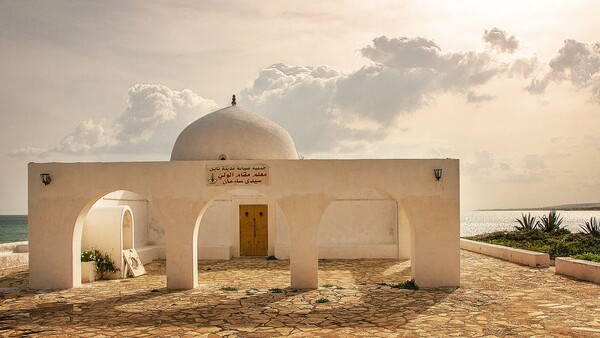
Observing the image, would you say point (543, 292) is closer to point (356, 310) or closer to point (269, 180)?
point (356, 310)

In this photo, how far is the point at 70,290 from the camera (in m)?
12.9

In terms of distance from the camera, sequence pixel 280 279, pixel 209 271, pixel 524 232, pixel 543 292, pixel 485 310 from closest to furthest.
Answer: pixel 485 310 → pixel 543 292 → pixel 280 279 → pixel 209 271 → pixel 524 232

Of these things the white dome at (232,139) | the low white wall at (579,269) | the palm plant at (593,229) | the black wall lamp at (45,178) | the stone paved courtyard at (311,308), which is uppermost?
the white dome at (232,139)

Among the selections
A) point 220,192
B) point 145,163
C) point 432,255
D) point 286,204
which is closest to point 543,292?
point 432,255

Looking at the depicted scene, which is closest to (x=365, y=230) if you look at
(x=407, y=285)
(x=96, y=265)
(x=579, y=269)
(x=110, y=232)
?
(x=407, y=285)

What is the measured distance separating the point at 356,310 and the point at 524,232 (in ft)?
50.3

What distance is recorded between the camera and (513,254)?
17.3 m

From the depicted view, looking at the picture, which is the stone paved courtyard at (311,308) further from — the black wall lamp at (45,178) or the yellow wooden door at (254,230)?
the yellow wooden door at (254,230)

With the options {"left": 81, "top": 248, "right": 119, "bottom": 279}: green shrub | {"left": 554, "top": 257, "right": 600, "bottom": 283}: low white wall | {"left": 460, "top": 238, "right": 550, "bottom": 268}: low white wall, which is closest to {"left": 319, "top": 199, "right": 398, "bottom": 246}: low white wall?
{"left": 460, "top": 238, "right": 550, "bottom": 268}: low white wall

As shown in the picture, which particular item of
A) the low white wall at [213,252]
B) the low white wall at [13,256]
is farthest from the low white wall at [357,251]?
the low white wall at [13,256]

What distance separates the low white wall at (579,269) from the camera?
13273 millimetres

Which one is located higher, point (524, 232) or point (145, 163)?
point (145, 163)

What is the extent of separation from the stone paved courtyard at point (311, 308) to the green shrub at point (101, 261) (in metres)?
0.85

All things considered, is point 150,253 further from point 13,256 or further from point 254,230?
point 13,256
